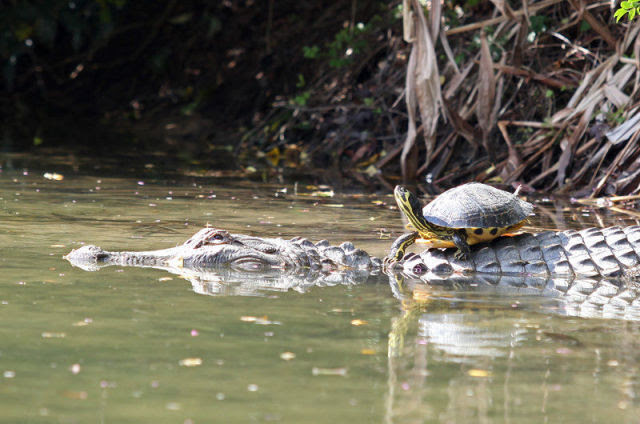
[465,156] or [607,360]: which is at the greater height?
[465,156]

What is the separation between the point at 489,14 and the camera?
13.1 metres

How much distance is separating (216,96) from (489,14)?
28.2 ft

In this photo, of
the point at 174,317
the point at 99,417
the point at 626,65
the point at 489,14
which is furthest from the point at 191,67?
the point at 99,417

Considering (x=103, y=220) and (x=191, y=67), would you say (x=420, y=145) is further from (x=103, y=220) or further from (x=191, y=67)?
(x=191, y=67)

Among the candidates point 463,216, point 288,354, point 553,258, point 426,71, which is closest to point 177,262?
point 463,216

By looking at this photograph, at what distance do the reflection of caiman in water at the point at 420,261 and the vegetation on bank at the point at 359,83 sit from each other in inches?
69.3

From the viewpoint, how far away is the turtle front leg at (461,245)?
6.42 meters

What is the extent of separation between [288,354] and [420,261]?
8.99 ft

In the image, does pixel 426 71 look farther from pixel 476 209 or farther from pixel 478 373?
pixel 478 373

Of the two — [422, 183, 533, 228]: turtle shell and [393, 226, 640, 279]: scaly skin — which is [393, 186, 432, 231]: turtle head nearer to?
[422, 183, 533, 228]: turtle shell

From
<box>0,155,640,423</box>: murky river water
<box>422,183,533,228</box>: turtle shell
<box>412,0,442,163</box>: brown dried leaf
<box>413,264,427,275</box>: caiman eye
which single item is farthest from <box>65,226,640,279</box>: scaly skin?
<box>412,0,442,163</box>: brown dried leaf

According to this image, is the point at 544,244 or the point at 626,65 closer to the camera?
the point at 544,244

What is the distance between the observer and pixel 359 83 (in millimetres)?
15445

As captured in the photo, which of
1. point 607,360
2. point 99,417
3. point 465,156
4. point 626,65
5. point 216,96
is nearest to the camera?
point 99,417
